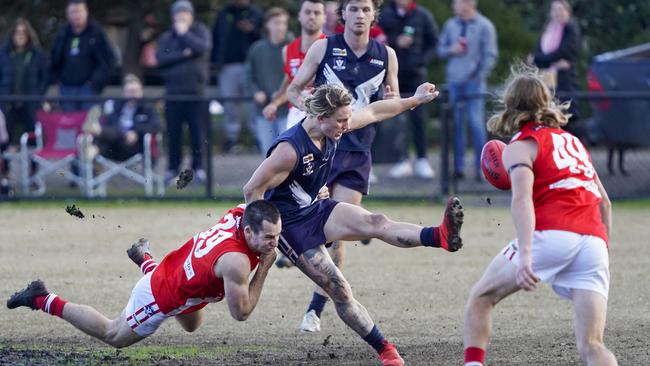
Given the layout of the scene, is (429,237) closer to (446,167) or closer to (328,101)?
(328,101)

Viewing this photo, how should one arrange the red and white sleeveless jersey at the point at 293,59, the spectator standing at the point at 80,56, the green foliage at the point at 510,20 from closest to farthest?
the red and white sleeveless jersey at the point at 293,59 → the spectator standing at the point at 80,56 → the green foliage at the point at 510,20

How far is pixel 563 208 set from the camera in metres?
5.87

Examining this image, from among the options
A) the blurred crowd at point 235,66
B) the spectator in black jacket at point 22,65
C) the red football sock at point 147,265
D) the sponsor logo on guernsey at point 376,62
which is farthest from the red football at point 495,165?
the spectator in black jacket at point 22,65

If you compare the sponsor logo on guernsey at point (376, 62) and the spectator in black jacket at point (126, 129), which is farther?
the spectator in black jacket at point (126, 129)

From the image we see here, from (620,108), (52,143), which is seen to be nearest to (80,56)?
(52,143)

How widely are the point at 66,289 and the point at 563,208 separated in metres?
5.07

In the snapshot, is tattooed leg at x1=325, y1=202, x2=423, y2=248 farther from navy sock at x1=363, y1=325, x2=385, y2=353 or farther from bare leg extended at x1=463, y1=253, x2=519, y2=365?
bare leg extended at x1=463, y1=253, x2=519, y2=365

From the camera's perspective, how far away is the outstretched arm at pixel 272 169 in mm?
7008

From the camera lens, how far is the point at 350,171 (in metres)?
8.66

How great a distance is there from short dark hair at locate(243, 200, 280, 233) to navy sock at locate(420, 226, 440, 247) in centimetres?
92

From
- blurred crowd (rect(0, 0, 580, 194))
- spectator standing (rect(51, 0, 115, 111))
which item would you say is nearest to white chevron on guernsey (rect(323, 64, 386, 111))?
blurred crowd (rect(0, 0, 580, 194))

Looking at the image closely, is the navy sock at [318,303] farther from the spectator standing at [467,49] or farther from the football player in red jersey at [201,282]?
the spectator standing at [467,49]

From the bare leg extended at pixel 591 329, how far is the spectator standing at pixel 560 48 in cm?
925

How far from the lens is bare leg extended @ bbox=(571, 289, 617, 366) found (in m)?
5.69
